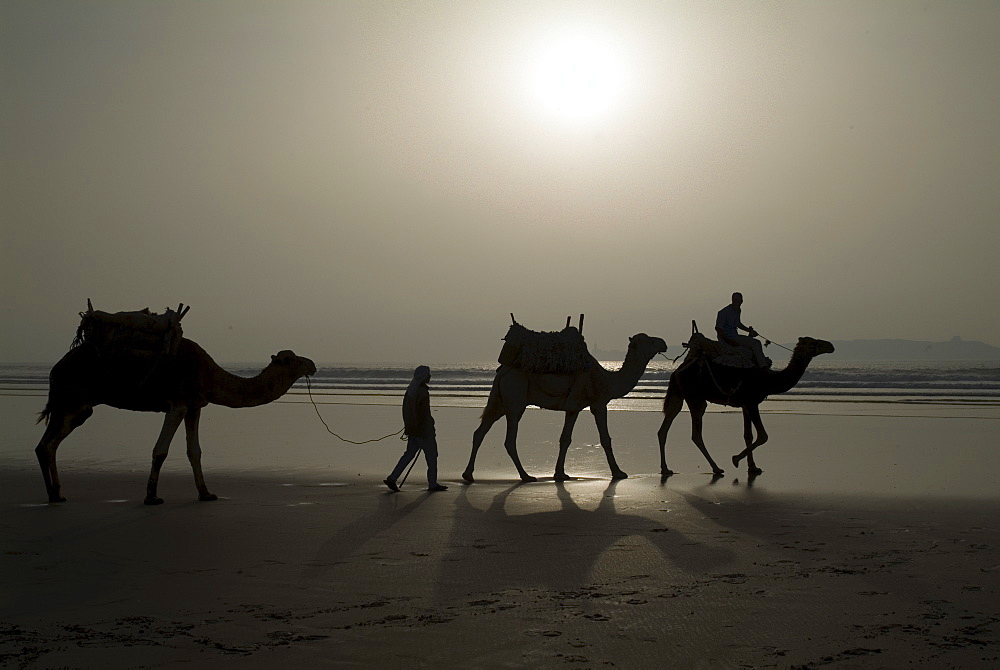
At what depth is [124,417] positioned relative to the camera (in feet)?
77.2

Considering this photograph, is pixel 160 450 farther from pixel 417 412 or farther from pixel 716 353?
pixel 716 353

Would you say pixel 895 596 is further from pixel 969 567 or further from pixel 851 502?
pixel 851 502

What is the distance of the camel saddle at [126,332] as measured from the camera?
10.3 metres

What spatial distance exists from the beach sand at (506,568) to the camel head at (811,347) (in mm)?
1752

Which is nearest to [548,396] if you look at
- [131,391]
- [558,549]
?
[131,391]

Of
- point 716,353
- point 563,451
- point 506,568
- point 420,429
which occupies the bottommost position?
point 506,568

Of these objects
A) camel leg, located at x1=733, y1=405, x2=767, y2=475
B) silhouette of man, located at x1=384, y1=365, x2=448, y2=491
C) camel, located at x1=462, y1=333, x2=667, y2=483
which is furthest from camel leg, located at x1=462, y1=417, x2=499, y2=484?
camel leg, located at x1=733, y1=405, x2=767, y2=475

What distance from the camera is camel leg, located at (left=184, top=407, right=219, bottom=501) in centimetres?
1054

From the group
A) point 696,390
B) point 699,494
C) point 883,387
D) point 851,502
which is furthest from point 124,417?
point 883,387

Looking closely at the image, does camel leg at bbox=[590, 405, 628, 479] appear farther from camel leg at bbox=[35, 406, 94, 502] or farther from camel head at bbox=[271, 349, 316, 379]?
camel leg at bbox=[35, 406, 94, 502]

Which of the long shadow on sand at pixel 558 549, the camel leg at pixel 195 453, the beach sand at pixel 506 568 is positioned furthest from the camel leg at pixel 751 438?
the camel leg at pixel 195 453

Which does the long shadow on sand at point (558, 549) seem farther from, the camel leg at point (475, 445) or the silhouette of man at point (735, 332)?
the silhouette of man at point (735, 332)

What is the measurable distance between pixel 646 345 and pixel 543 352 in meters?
1.99

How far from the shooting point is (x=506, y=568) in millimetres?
7086
